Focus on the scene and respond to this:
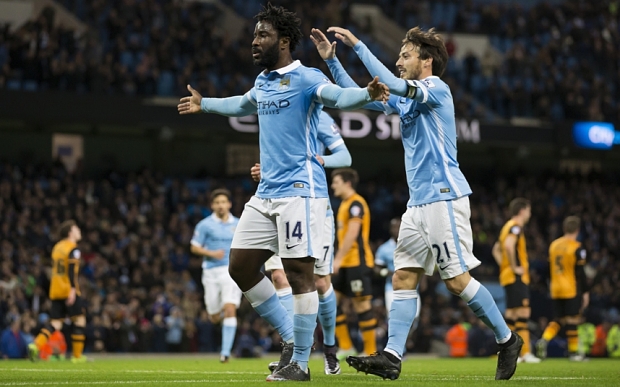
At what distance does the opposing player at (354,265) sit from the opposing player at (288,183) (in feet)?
15.0

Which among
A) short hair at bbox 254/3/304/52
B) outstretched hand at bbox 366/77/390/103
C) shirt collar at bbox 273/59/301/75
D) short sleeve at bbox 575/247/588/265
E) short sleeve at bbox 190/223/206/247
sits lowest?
short sleeve at bbox 575/247/588/265

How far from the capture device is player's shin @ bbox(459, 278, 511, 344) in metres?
7.29

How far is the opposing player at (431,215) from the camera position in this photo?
23.7 ft

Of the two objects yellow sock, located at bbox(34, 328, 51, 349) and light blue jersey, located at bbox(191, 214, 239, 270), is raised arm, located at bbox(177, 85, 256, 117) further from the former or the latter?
yellow sock, located at bbox(34, 328, 51, 349)

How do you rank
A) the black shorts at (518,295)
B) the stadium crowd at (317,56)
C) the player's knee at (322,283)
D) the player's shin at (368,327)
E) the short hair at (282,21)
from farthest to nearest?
the stadium crowd at (317,56)
the black shorts at (518,295)
the player's shin at (368,327)
the player's knee at (322,283)
the short hair at (282,21)

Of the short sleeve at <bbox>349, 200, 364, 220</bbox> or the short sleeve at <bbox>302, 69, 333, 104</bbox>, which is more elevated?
the short sleeve at <bbox>302, 69, 333, 104</bbox>

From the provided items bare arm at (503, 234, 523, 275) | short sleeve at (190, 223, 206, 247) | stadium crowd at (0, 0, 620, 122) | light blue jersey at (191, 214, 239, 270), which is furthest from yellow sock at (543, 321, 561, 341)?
stadium crowd at (0, 0, 620, 122)

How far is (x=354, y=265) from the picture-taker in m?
12.3

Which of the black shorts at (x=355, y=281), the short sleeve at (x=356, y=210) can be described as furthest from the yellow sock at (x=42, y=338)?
the short sleeve at (x=356, y=210)

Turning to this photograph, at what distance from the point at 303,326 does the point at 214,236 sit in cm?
686

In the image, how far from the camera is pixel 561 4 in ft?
113

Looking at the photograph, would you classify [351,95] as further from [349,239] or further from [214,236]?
[214,236]

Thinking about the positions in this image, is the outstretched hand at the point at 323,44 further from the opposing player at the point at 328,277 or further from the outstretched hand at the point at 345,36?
the opposing player at the point at 328,277

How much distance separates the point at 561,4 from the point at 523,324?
2326cm
